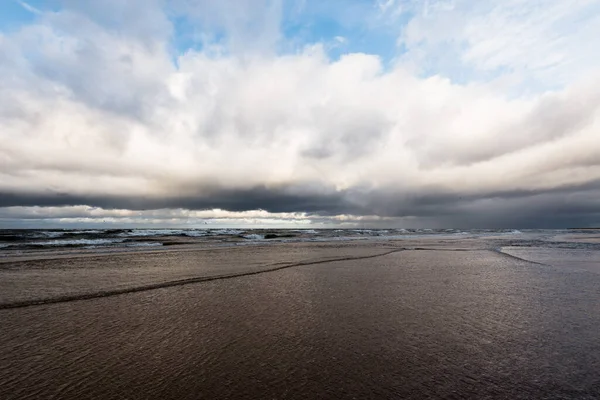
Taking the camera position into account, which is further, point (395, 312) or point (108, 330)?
point (395, 312)

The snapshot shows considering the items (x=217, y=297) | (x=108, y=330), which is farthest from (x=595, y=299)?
(x=108, y=330)

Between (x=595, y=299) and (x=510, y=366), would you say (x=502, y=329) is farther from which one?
(x=595, y=299)

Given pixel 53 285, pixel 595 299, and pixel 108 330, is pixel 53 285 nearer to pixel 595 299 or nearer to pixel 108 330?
pixel 108 330

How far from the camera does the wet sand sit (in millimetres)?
4586

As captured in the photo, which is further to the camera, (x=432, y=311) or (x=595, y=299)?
(x=595, y=299)

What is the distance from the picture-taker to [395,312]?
329 inches

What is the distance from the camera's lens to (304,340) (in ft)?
21.1

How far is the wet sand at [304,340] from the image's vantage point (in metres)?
4.59

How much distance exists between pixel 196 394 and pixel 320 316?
410 centimetres

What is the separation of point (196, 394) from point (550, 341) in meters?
6.12

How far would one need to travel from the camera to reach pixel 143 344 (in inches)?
248

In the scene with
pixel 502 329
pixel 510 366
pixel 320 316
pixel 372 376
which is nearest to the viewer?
pixel 372 376

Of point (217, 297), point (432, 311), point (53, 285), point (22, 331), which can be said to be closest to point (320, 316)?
point (432, 311)

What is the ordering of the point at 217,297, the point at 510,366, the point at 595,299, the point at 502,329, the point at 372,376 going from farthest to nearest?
the point at 217,297 → the point at 595,299 → the point at 502,329 → the point at 510,366 → the point at 372,376
